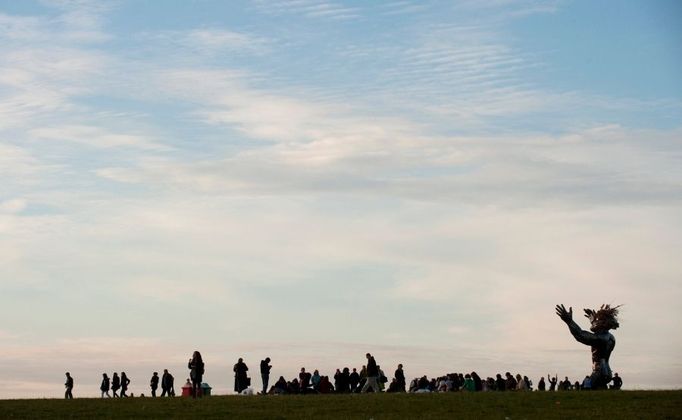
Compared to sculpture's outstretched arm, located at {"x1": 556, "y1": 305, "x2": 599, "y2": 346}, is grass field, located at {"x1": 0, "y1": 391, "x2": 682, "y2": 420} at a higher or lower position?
lower

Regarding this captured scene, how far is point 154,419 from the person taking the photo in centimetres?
5056

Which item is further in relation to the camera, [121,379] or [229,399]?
[121,379]

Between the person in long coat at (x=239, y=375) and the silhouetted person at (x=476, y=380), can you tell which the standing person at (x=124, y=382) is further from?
the silhouetted person at (x=476, y=380)

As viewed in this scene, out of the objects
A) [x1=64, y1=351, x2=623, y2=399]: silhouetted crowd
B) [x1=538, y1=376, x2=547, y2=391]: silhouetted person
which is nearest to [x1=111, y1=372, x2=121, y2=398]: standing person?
[x1=64, y1=351, x2=623, y2=399]: silhouetted crowd

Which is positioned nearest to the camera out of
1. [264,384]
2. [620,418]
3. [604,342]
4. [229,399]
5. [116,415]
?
[620,418]

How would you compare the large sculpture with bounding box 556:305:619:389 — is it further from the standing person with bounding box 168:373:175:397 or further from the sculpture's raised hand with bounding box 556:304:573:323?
the standing person with bounding box 168:373:175:397

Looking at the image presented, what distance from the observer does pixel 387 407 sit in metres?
52.5

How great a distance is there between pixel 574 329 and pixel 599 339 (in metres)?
1.25

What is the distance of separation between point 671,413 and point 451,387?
22.0m

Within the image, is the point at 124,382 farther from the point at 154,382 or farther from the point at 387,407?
the point at 387,407

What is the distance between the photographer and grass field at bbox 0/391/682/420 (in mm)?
49750

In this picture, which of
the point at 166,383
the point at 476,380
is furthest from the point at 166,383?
the point at 476,380

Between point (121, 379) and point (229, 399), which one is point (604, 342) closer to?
point (229, 399)

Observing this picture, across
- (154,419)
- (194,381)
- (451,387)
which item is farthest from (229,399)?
(451,387)
